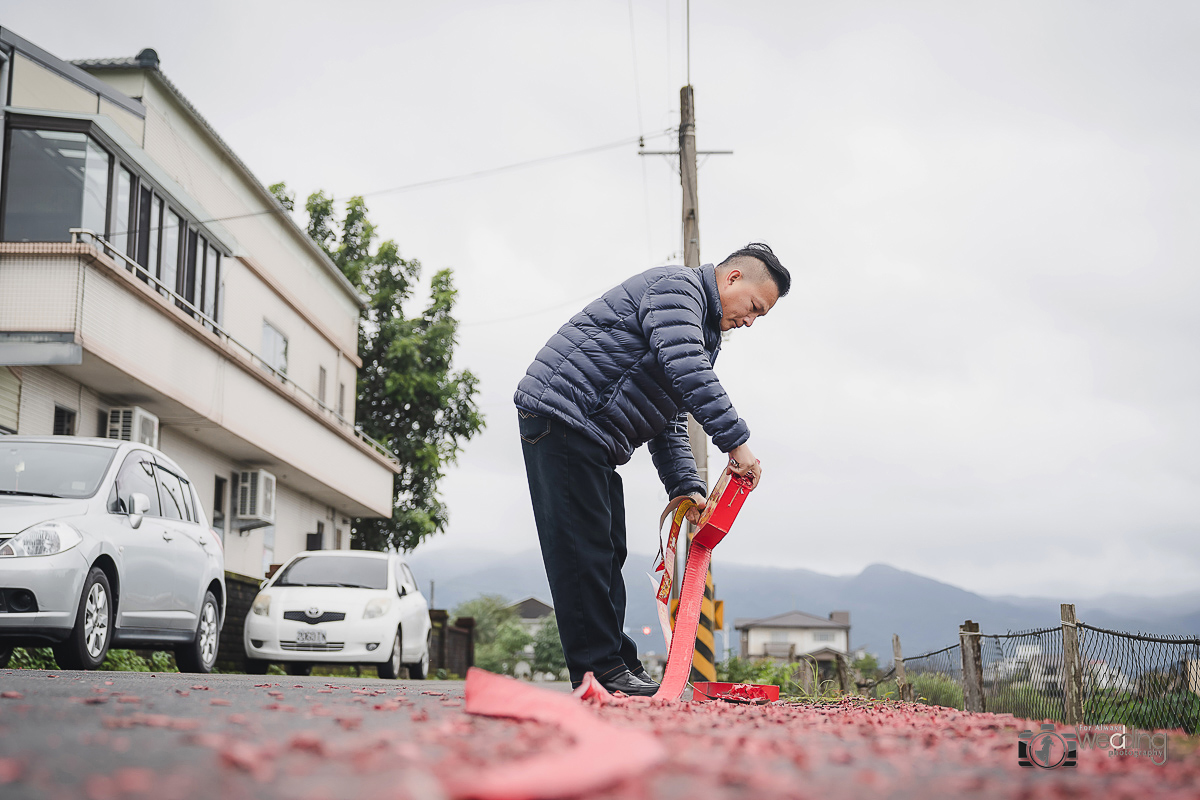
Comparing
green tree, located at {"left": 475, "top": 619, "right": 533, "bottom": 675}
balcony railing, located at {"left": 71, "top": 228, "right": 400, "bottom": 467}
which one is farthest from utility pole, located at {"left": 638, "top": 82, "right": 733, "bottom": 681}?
green tree, located at {"left": 475, "top": 619, "right": 533, "bottom": 675}

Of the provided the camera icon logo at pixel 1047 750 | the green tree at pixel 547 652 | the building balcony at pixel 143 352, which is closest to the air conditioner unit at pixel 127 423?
the building balcony at pixel 143 352

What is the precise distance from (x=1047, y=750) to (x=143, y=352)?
14.0 meters

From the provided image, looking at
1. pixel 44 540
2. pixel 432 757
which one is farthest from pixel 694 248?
pixel 432 757

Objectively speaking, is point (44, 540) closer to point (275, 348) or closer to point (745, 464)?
point (745, 464)

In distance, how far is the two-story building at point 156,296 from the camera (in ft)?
44.0

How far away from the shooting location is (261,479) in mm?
20812

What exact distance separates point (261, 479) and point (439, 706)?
713 inches

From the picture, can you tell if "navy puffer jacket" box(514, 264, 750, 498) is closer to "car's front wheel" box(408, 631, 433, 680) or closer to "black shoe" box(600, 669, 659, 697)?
"black shoe" box(600, 669, 659, 697)

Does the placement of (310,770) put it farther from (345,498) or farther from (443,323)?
(443,323)

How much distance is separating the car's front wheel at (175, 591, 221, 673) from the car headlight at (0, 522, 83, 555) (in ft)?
7.53

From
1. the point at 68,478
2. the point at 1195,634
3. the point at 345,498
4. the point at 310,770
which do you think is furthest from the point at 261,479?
the point at 310,770

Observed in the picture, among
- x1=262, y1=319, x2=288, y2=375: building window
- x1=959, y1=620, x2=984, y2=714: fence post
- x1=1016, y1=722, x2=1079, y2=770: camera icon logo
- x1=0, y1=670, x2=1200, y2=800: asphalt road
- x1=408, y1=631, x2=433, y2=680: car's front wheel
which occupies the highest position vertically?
x1=262, y1=319, x2=288, y2=375: building window

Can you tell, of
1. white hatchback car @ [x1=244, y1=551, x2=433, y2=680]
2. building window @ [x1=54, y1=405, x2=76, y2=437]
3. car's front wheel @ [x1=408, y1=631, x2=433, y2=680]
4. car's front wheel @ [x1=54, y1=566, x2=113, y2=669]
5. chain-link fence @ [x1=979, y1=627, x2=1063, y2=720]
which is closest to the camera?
chain-link fence @ [x1=979, y1=627, x2=1063, y2=720]

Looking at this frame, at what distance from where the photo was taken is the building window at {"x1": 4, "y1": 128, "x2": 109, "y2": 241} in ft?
47.3
